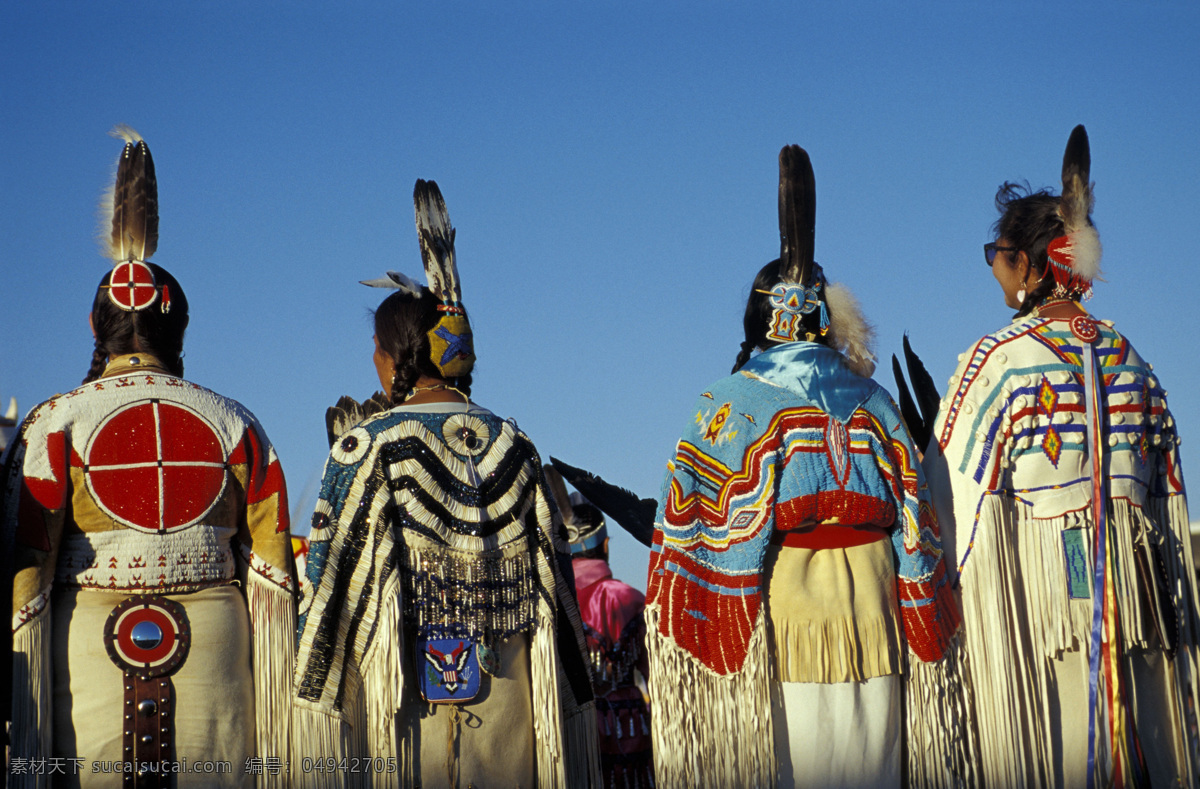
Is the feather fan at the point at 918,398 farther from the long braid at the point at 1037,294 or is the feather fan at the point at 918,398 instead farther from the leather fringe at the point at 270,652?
the leather fringe at the point at 270,652

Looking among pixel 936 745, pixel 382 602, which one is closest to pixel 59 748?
pixel 382 602

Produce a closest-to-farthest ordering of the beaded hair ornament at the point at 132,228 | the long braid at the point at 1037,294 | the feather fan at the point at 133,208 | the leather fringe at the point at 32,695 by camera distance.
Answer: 1. the leather fringe at the point at 32,695
2. the beaded hair ornament at the point at 132,228
3. the feather fan at the point at 133,208
4. the long braid at the point at 1037,294

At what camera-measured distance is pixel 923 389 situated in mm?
5305

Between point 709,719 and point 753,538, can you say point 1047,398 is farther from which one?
point 709,719

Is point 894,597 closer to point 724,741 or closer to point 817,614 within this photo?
point 817,614

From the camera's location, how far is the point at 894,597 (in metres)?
4.58

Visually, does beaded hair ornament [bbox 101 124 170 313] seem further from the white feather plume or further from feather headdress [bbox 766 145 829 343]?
→ feather headdress [bbox 766 145 829 343]

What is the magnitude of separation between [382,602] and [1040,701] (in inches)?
81.8

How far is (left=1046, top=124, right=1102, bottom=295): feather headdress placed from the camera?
15.8 feet

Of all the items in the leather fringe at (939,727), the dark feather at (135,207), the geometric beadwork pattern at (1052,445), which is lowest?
the leather fringe at (939,727)

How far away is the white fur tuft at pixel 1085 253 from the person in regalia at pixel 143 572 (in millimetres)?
2707

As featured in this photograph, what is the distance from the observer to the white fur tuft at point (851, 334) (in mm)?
4844

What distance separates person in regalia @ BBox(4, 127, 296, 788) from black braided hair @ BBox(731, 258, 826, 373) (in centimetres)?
163

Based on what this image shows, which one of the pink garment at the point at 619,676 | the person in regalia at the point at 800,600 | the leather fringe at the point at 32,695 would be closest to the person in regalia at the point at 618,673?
the pink garment at the point at 619,676
